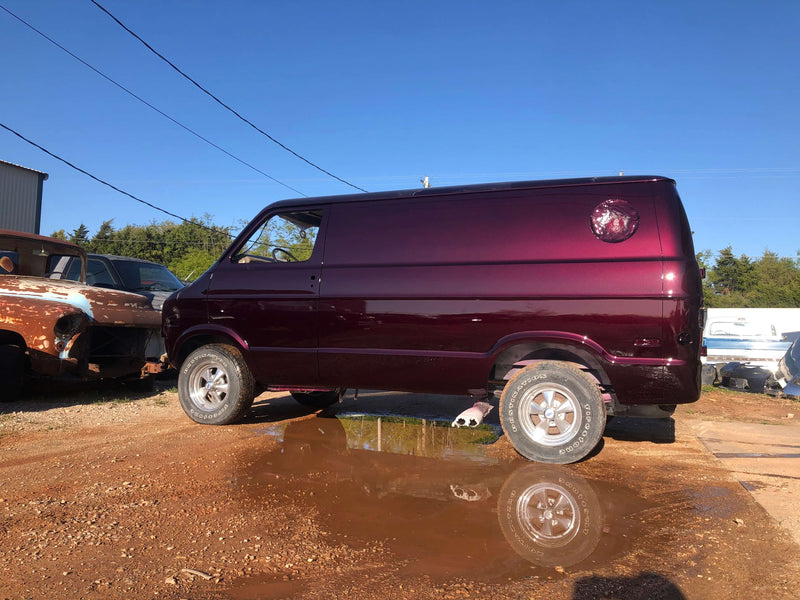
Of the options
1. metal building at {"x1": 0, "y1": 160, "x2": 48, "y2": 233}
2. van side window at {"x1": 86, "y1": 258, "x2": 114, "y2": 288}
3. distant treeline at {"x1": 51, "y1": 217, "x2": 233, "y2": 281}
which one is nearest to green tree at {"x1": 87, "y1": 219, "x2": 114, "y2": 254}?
distant treeline at {"x1": 51, "y1": 217, "x2": 233, "y2": 281}

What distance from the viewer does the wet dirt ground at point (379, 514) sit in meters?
2.46

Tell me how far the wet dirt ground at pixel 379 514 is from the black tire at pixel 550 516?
0.01 m

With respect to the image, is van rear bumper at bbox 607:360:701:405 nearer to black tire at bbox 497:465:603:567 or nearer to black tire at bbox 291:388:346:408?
black tire at bbox 497:465:603:567

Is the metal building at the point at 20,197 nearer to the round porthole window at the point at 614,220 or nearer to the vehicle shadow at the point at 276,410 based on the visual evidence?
the vehicle shadow at the point at 276,410

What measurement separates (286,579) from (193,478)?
5.80 ft

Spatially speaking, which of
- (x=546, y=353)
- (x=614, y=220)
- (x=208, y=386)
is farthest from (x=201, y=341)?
(x=614, y=220)

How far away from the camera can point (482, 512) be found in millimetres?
3326

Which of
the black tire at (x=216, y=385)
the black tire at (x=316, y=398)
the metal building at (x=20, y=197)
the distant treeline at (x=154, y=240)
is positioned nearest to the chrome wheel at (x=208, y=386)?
the black tire at (x=216, y=385)

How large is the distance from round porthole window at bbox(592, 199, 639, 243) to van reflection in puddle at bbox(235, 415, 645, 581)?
1.88m

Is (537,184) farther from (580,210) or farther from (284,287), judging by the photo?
(284,287)

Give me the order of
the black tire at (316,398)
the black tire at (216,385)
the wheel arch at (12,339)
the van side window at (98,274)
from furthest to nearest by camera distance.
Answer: the van side window at (98,274), the black tire at (316,398), the wheel arch at (12,339), the black tire at (216,385)

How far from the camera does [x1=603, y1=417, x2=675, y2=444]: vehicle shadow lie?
Answer: 5426mm

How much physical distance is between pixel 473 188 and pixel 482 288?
3.08 ft

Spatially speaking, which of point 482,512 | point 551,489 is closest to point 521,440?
point 551,489
